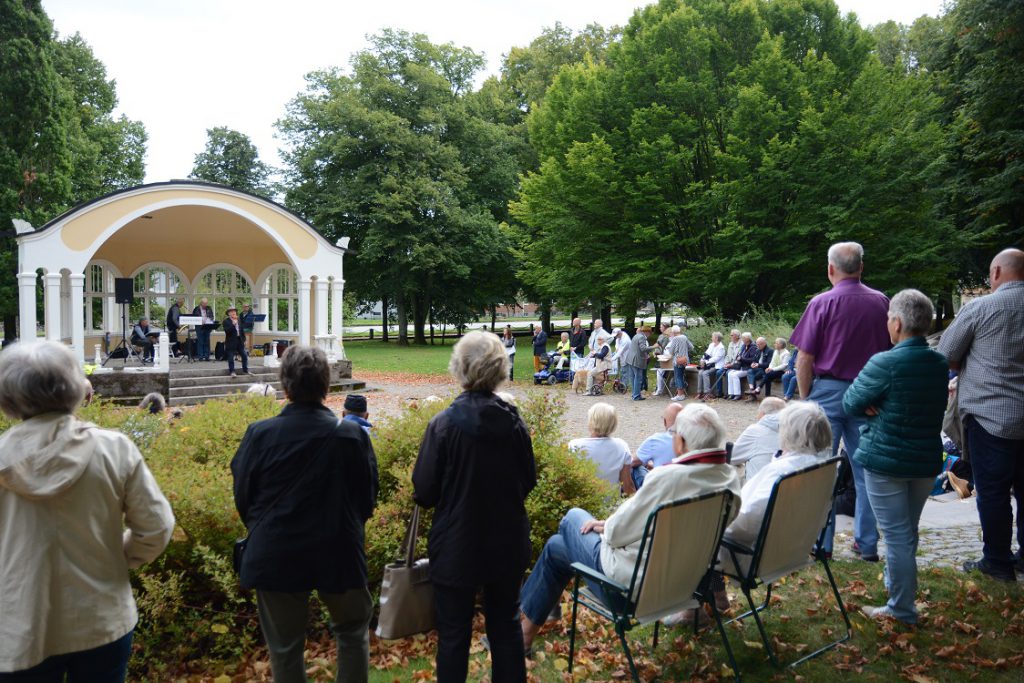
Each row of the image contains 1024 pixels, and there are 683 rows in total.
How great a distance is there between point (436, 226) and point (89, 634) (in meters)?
35.0

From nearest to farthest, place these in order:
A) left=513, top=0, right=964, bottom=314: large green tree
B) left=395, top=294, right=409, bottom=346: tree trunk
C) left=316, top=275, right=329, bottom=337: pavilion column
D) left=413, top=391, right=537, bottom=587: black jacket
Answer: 1. left=413, top=391, right=537, bottom=587: black jacket
2. left=316, top=275, right=329, bottom=337: pavilion column
3. left=513, top=0, right=964, bottom=314: large green tree
4. left=395, top=294, right=409, bottom=346: tree trunk

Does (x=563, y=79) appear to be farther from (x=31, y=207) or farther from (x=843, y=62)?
(x=31, y=207)

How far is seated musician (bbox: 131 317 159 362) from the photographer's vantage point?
2017 cm

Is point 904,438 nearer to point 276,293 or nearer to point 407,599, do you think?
point 407,599

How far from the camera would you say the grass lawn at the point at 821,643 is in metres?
3.64

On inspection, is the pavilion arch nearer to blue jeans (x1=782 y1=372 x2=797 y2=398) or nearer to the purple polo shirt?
blue jeans (x1=782 y1=372 x2=797 y2=398)

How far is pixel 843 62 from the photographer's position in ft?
80.3

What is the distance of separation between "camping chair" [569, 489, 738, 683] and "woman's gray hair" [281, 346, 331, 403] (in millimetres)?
1410

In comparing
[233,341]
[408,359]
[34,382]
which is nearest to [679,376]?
[233,341]

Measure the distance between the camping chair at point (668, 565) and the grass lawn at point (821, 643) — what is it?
0.46 meters

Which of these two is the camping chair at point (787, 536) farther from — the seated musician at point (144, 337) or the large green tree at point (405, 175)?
the large green tree at point (405, 175)

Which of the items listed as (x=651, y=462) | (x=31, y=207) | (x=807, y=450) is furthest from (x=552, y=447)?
(x=31, y=207)

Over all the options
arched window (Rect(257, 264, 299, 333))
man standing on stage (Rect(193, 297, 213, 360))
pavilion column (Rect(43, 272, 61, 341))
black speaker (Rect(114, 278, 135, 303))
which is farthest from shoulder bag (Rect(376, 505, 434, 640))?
arched window (Rect(257, 264, 299, 333))

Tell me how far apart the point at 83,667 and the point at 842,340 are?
4.37 meters
